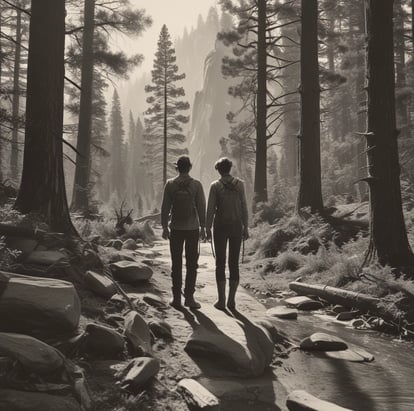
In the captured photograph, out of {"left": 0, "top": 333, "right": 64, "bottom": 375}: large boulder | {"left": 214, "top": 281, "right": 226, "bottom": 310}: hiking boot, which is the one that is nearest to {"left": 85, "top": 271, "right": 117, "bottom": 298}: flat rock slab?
{"left": 214, "top": 281, "right": 226, "bottom": 310}: hiking boot

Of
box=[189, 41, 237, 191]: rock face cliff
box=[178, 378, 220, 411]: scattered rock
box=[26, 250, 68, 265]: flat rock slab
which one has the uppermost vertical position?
box=[189, 41, 237, 191]: rock face cliff

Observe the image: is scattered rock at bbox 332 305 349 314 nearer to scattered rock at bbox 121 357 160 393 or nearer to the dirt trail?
the dirt trail

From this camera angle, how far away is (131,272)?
24.1 feet

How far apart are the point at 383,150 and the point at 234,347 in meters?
5.25

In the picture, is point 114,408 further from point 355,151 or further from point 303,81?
point 355,151

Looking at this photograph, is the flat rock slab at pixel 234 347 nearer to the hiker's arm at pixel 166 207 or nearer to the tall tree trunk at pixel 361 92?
the hiker's arm at pixel 166 207

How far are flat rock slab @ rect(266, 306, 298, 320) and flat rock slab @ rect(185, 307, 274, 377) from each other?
1.75m

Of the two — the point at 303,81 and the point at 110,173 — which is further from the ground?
the point at 110,173

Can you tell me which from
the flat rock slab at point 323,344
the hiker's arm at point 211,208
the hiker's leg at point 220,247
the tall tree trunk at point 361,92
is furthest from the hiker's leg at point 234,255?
the tall tree trunk at point 361,92

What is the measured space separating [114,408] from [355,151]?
33.8m

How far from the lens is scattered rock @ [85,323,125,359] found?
165 inches

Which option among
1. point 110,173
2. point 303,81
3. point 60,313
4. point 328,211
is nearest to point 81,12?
point 303,81

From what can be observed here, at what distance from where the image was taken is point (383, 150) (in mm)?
8188

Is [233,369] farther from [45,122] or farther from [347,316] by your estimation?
[45,122]
